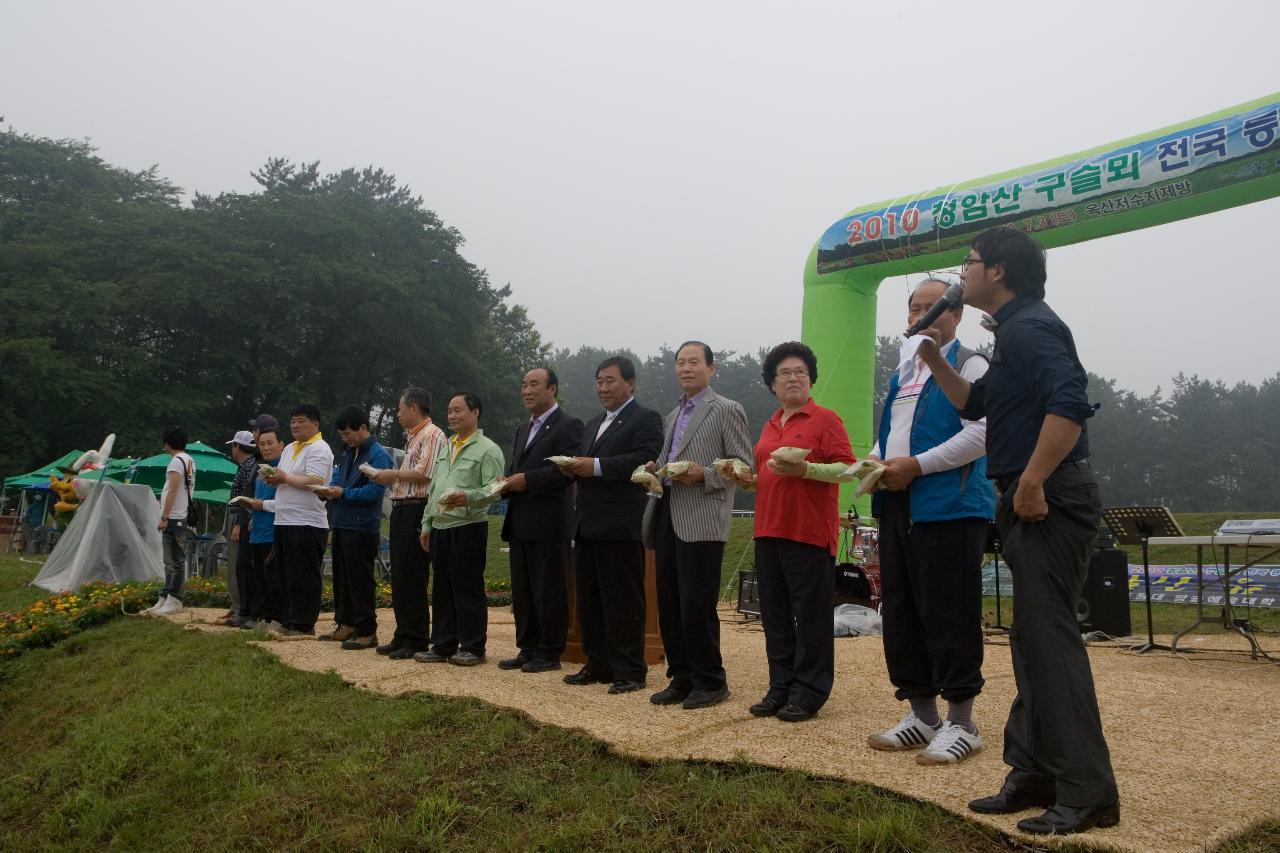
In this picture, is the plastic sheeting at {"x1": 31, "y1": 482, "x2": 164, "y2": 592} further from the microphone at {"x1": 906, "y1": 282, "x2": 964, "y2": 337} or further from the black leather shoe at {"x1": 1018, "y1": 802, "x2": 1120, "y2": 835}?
the black leather shoe at {"x1": 1018, "y1": 802, "x2": 1120, "y2": 835}

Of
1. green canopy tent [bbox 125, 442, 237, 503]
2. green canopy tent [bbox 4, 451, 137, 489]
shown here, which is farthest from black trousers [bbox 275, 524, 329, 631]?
green canopy tent [bbox 4, 451, 137, 489]

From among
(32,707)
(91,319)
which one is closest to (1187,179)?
(32,707)

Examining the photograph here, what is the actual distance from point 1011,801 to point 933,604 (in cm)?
79

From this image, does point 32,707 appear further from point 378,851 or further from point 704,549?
point 704,549

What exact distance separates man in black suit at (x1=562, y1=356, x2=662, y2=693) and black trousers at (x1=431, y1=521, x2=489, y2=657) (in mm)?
864

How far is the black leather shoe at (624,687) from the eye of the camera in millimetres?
4574

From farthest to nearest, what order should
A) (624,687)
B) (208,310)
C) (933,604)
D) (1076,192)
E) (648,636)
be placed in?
(208,310) < (1076,192) < (648,636) < (624,687) < (933,604)

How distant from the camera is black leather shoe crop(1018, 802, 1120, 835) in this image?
7.68ft

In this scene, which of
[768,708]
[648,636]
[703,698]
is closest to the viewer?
[768,708]

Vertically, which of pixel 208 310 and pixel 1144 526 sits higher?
pixel 208 310

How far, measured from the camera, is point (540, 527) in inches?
209

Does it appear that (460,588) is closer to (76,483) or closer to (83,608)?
(83,608)

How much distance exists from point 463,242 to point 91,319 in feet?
45.4

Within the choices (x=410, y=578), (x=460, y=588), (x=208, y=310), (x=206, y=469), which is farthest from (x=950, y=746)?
(x=208, y=310)
